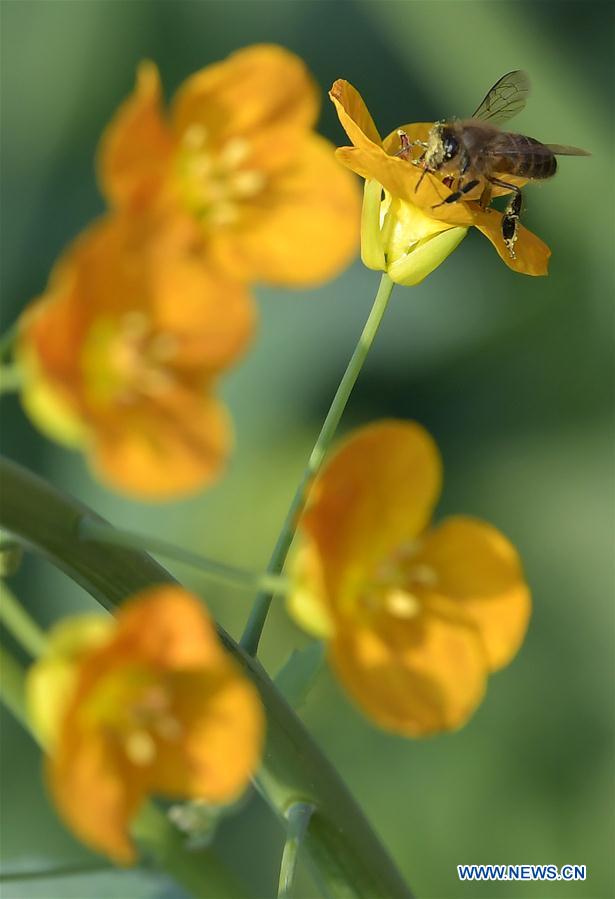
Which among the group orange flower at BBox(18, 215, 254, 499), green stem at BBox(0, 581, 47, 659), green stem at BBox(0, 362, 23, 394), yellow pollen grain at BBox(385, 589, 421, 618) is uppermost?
orange flower at BBox(18, 215, 254, 499)

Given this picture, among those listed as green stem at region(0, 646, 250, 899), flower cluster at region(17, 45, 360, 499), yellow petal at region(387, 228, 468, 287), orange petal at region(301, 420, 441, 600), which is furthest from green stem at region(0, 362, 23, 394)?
yellow petal at region(387, 228, 468, 287)

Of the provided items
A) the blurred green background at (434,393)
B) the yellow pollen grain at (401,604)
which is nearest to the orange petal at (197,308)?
the yellow pollen grain at (401,604)

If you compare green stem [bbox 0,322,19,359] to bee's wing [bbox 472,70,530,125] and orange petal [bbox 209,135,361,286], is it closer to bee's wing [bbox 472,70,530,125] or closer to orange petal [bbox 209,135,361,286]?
orange petal [bbox 209,135,361,286]

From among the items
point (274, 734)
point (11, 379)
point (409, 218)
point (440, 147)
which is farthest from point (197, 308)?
point (440, 147)

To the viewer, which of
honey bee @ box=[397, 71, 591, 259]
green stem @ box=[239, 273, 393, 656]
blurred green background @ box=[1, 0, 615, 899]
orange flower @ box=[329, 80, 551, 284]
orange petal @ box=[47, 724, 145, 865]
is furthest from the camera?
blurred green background @ box=[1, 0, 615, 899]

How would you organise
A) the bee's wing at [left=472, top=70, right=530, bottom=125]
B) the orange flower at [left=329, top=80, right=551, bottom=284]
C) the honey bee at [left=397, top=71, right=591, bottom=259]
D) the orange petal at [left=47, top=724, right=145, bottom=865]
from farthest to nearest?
1. the bee's wing at [left=472, top=70, right=530, bottom=125]
2. the honey bee at [left=397, top=71, right=591, bottom=259]
3. the orange flower at [left=329, top=80, right=551, bottom=284]
4. the orange petal at [left=47, top=724, right=145, bottom=865]

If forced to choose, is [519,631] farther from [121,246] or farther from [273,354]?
[273,354]
